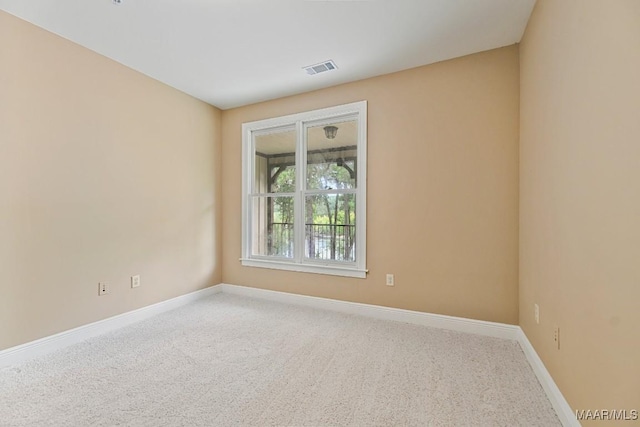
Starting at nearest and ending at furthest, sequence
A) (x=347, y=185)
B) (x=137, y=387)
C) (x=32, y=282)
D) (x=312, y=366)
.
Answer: (x=137, y=387), (x=312, y=366), (x=32, y=282), (x=347, y=185)

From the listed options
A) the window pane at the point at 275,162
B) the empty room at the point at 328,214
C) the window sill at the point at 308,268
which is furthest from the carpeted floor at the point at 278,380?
the window pane at the point at 275,162

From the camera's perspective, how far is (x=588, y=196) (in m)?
1.30

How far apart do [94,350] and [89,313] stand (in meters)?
0.42

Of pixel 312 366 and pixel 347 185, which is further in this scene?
pixel 347 185

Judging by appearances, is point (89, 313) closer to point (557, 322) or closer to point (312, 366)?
point (312, 366)

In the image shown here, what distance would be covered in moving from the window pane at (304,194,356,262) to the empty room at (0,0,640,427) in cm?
3

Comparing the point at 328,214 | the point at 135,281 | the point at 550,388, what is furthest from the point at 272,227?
the point at 550,388

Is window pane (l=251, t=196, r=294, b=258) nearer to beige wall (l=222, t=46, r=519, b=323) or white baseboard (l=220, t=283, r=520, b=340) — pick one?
white baseboard (l=220, t=283, r=520, b=340)

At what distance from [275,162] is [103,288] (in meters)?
2.34

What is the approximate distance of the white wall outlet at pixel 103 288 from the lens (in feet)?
8.73

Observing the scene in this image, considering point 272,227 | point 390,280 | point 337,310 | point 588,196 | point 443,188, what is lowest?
point 337,310

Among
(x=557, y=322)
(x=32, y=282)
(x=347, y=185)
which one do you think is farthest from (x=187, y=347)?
(x=557, y=322)

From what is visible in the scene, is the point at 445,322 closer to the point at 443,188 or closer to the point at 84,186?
the point at 443,188

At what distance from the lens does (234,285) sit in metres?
3.99
